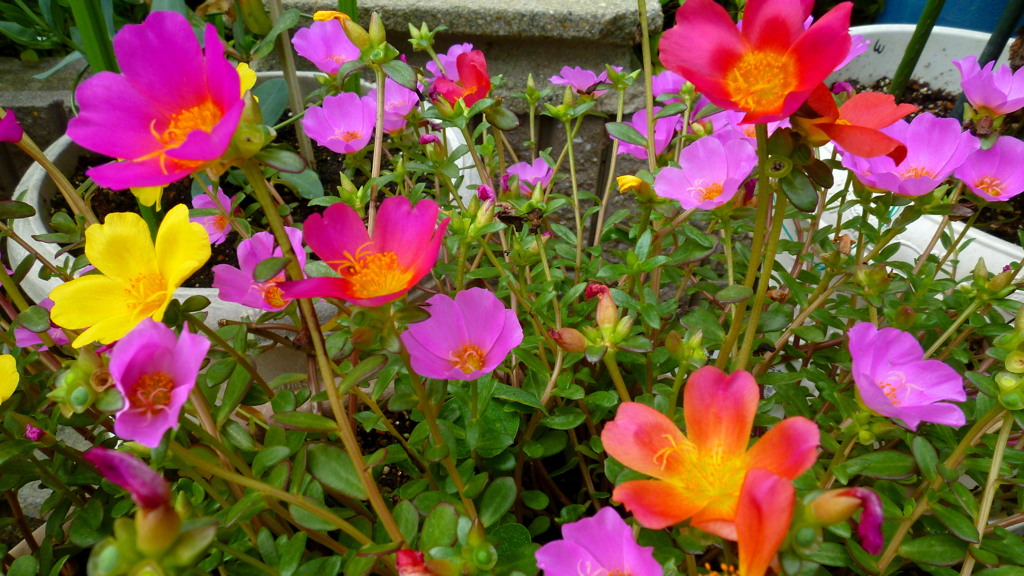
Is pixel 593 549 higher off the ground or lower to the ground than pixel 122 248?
lower

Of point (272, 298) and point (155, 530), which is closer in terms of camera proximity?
point (155, 530)

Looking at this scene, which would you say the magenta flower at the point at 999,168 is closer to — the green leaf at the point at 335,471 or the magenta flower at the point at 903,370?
the magenta flower at the point at 903,370

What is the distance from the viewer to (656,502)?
37 centimetres

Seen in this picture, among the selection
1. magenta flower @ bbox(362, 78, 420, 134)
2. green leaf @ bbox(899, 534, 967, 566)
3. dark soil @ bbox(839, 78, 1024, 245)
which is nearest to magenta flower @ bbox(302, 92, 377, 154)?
magenta flower @ bbox(362, 78, 420, 134)

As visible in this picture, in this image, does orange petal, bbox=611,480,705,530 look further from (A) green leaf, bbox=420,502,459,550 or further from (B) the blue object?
(B) the blue object

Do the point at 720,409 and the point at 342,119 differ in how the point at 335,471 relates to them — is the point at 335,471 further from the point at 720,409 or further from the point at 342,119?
the point at 342,119

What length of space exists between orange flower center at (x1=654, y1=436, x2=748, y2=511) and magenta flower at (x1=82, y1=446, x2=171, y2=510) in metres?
0.27

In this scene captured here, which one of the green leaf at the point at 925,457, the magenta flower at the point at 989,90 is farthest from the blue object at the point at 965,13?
the green leaf at the point at 925,457

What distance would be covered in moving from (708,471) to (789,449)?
0.06 metres

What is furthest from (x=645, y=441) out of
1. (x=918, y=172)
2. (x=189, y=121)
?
(x=918, y=172)

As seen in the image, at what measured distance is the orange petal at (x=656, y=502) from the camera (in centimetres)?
35

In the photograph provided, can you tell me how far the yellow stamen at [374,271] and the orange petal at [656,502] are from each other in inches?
7.4

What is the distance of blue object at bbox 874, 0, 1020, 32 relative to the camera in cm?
173

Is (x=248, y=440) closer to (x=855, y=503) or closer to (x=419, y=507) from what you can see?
(x=419, y=507)
